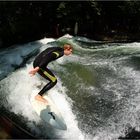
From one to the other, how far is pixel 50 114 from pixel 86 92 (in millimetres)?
2584

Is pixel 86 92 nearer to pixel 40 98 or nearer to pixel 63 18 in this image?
pixel 40 98

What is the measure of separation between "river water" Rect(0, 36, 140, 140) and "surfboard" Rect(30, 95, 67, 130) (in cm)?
21

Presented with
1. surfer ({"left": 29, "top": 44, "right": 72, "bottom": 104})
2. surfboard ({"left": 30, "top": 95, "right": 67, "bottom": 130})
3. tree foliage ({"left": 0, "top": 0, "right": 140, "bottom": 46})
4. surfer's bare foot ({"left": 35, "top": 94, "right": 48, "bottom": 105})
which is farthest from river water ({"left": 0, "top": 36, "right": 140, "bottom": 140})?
tree foliage ({"left": 0, "top": 0, "right": 140, "bottom": 46})

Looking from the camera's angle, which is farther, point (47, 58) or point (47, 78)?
point (47, 78)

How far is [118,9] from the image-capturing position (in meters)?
22.3

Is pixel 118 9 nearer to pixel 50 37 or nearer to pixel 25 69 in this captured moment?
pixel 50 37

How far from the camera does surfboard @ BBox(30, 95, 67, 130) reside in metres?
10.9

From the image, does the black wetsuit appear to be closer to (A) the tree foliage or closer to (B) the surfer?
(B) the surfer

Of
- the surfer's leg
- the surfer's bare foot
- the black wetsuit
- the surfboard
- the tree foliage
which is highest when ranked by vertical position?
the black wetsuit

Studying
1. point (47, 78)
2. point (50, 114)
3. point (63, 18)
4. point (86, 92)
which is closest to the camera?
point (50, 114)

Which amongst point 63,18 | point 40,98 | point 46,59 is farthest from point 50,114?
point 63,18

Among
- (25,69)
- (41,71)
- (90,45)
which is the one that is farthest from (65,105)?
(90,45)

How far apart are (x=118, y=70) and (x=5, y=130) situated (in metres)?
6.34

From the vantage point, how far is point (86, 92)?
43.5 feet
